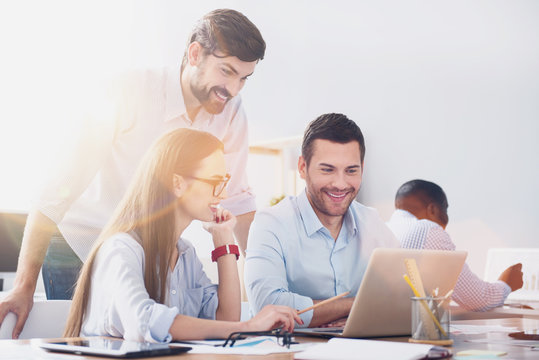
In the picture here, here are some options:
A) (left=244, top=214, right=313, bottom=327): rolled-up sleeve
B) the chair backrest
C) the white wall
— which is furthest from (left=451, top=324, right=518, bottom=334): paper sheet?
the white wall

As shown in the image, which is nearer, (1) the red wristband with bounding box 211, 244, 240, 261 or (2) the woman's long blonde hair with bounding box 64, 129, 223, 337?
(2) the woman's long blonde hair with bounding box 64, 129, 223, 337

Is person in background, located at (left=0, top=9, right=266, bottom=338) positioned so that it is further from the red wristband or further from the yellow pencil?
the yellow pencil

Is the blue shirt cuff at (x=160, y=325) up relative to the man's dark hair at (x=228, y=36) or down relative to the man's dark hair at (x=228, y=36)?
down

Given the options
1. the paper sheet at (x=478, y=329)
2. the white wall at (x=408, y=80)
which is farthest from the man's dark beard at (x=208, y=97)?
the white wall at (x=408, y=80)

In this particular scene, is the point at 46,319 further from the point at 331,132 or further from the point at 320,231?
the point at 331,132

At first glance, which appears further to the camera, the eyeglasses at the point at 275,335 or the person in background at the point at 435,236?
the person in background at the point at 435,236

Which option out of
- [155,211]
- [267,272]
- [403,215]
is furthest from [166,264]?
[403,215]

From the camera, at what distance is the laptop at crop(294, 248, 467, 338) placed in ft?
3.83

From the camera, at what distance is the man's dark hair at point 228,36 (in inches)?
85.0

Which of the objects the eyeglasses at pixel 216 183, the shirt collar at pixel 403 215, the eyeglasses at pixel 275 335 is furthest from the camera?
the shirt collar at pixel 403 215

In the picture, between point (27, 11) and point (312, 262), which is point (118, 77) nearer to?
point (312, 262)

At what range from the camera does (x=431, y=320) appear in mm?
1115

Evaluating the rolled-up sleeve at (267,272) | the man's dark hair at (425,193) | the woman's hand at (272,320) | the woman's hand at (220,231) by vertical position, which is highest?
the man's dark hair at (425,193)

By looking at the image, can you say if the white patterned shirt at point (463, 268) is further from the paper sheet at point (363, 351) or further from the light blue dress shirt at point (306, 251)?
the paper sheet at point (363, 351)
